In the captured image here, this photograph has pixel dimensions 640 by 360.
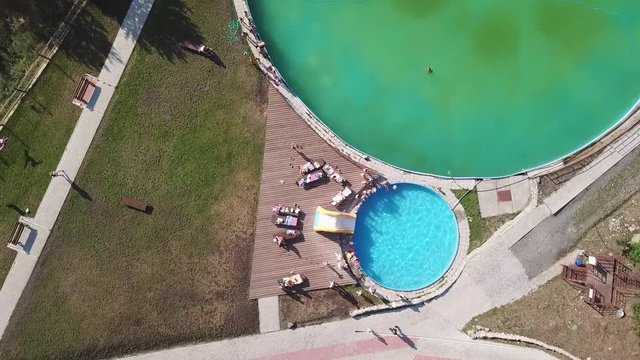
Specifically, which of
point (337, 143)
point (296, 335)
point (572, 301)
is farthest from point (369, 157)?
point (572, 301)

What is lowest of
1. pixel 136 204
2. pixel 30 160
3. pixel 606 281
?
pixel 606 281

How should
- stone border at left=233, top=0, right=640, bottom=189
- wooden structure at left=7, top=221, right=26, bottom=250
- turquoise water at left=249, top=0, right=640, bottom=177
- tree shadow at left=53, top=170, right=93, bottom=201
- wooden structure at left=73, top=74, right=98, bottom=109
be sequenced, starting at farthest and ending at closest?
turquoise water at left=249, top=0, right=640, bottom=177 < wooden structure at left=73, top=74, right=98, bottom=109 < tree shadow at left=53, top=170, right=93, bottom=201 < wooden structure at left=7, top=221, right=26, bottom=250 < stone border at left=233, top=0, right=640, bottom=189

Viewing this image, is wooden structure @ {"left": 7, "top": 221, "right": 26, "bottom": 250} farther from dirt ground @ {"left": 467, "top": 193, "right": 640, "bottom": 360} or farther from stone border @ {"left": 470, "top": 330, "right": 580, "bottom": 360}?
stone border @ {"left": 470, "top": 330, "right": 580, "bottom": 360}

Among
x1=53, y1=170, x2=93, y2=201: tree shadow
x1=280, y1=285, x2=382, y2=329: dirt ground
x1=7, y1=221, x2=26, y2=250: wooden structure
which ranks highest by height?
x1=53, y1=170, x2=93, y2=201: tree shadow

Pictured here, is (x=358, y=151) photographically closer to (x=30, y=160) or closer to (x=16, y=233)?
(x=30, y=160)

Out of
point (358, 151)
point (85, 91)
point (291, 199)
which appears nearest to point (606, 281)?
point (358, 151)

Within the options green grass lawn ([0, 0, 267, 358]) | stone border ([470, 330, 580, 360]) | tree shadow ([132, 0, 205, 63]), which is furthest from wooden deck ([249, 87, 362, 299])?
stone border ([470, 330, 580, 360])

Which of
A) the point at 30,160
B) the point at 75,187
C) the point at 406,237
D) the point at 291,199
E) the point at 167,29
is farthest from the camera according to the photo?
the point at 167,29
